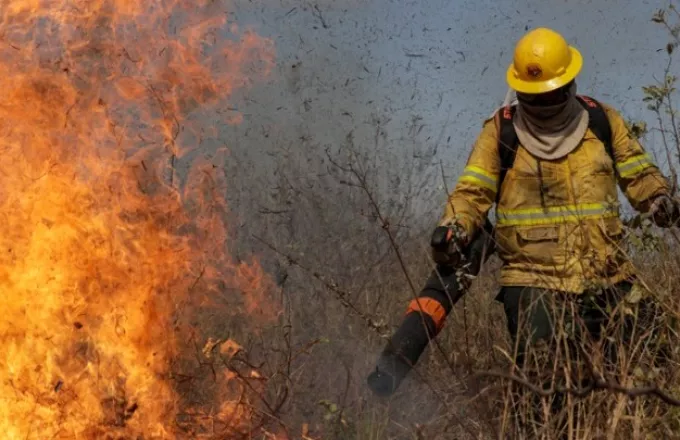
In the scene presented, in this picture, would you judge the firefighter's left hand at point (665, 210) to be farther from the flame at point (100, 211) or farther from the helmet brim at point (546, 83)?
the flame at point (100, 211)

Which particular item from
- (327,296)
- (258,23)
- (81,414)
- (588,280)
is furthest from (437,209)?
(81,414)

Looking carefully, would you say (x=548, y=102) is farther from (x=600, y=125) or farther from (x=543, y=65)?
(x=600, y=125)

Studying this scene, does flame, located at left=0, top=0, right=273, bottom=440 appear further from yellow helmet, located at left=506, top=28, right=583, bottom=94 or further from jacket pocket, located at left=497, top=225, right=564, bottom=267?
yellow helmet, located at left=506, top=28, right=583, bottom=94

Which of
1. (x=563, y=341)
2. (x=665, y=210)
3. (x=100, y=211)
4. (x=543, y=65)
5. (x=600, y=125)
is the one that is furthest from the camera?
(x=100, y=211)

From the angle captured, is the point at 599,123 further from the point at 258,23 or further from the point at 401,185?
the point at 258,23

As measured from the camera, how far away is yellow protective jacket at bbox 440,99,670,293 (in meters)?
4.07

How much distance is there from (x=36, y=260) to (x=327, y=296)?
189cm

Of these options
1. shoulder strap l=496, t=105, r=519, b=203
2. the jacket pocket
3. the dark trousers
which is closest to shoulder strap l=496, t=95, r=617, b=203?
shoulder strap l=496, t=105, r=519, b=203

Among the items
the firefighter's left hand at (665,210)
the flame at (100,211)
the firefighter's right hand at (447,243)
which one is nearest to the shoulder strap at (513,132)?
the firefighter's left hand at (665,210)

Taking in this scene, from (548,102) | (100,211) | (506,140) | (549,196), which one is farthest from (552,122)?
(100,211)

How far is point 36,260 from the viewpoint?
4.22 m

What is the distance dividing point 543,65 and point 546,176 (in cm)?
54

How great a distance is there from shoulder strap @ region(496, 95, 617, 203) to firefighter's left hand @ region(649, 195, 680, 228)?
400mm

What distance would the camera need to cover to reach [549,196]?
4.20 meters
